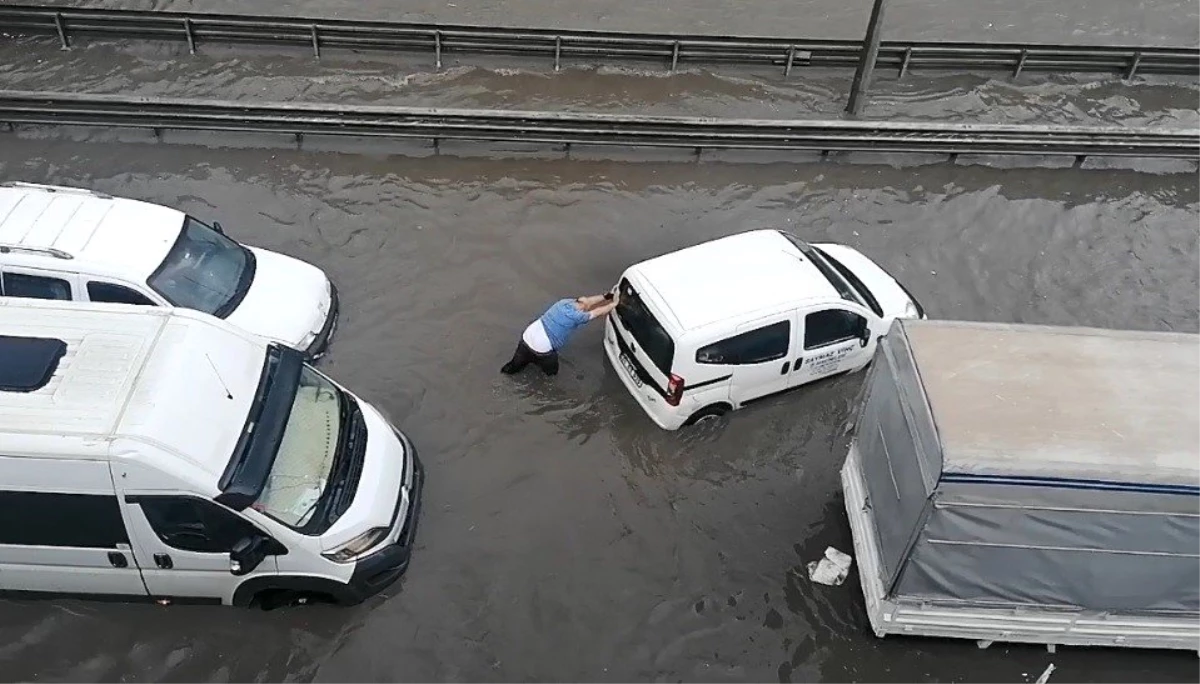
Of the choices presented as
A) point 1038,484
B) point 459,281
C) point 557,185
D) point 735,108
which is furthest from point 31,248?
point 735,108

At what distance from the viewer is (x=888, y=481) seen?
25.7 ft

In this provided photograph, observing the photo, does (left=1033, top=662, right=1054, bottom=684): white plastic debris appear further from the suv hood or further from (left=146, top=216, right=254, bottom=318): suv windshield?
(left=146, top=216, right=254, bottom=318): suv windshield

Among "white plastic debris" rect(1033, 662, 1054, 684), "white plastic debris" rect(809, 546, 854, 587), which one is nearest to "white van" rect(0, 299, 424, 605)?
"white plastic debris" rect(809, 546, 854, 587)

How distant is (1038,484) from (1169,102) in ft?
39.2

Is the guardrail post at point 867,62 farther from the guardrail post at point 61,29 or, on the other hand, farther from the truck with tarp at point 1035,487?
the guardrail post at point 61,29

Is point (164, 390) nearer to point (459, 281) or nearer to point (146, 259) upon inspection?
point (146, 259)

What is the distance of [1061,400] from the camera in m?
7.32

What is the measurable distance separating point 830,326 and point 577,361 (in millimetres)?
2745

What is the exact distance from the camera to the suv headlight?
24.4 ft

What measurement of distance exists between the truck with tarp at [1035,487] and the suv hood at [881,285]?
2.20m

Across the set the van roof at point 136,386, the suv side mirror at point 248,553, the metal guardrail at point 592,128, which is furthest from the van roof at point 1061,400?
the metal guardrail at point 592,128

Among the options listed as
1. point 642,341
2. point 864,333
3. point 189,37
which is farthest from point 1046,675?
point 189,37

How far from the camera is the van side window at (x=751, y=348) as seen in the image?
357 inches

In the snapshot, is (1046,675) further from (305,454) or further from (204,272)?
(204,272)
